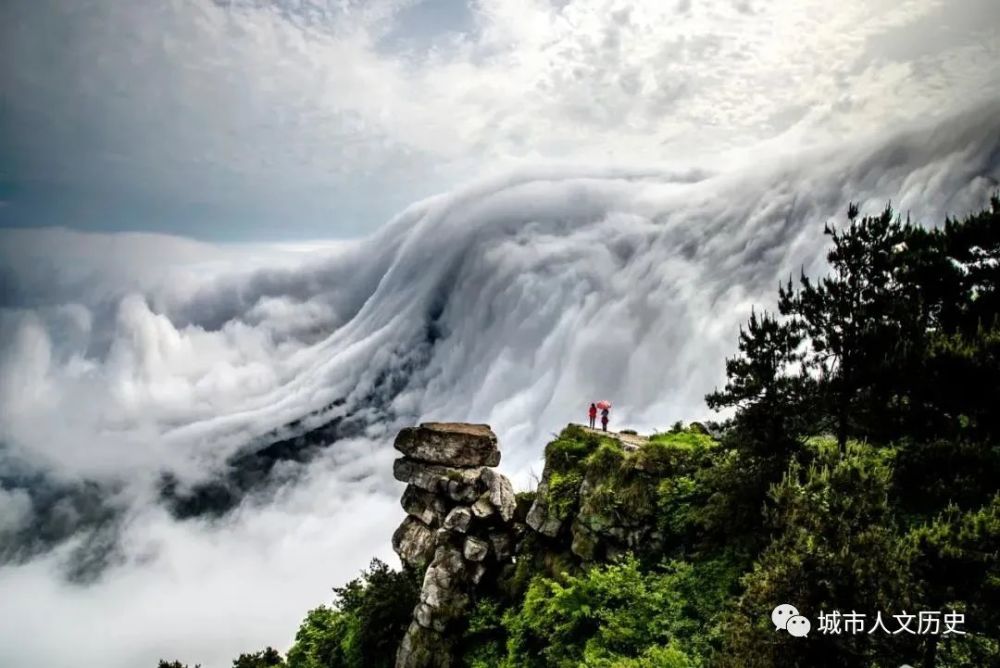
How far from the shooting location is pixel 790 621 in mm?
11211

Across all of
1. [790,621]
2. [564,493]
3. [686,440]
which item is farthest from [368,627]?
[790,621]

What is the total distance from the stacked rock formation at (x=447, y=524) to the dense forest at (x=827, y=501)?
1.77 m

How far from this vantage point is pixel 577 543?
2438 cm

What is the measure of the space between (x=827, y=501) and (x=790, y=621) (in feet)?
9.31

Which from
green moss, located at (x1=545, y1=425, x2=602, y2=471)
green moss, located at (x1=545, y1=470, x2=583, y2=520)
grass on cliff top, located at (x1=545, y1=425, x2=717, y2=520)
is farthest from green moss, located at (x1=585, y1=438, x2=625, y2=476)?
green moss, located at (x1=545, y1=425, x2=602, y2=471)

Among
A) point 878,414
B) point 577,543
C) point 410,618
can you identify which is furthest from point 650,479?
point 410,618

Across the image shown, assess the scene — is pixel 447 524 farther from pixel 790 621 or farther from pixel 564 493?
pixel 790 621

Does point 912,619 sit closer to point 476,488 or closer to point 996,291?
point 996,291

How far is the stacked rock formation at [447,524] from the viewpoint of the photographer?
27.4 metres

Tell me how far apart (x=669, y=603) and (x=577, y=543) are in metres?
6.36

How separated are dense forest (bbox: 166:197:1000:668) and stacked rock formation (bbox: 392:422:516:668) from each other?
1.77 metres

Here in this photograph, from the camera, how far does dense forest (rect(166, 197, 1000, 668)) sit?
1096 cm

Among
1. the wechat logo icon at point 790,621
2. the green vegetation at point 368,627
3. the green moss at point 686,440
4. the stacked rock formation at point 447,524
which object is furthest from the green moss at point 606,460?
the green vegetation at point 368,627

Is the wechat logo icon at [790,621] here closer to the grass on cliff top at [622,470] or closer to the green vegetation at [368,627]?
the grass on cliff top at [622,470]
